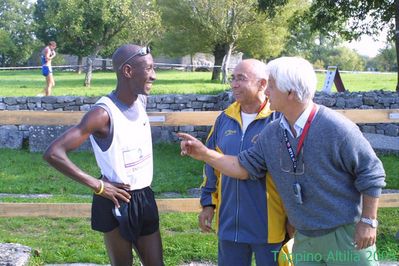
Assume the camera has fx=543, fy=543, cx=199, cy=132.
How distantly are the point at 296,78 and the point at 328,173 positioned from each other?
1.57 ft

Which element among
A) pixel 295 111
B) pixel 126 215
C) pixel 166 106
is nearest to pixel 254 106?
pixel 295 111

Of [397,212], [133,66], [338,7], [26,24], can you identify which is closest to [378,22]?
[338,7]

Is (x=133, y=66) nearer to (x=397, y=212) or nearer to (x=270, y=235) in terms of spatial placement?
(x=270, y=235)

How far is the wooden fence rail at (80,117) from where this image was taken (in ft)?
15.8

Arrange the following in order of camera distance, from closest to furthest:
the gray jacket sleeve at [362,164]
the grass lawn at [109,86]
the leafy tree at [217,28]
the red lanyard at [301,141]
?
1. the gray jacket sleeve at [362,164]
2. the red lanyard at [301,141]
3. the grass lawn at [109,86]
4. the leafy tree at [217,28]

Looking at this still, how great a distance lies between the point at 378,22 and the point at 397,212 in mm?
10020

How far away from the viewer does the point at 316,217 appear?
2.66 m

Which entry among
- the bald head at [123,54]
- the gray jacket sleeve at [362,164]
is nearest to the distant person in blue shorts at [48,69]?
the bald head at [123,54]

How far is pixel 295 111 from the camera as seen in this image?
8.75 ft

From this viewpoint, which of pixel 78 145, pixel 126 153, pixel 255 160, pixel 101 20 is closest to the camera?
pixel 255 160

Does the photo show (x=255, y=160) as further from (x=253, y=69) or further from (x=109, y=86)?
(x=109, y=86)

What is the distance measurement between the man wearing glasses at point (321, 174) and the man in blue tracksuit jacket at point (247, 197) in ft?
0.84

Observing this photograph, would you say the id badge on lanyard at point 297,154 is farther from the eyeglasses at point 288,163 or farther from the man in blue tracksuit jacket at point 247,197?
the man in blue tracksuit jacket at point 247,197

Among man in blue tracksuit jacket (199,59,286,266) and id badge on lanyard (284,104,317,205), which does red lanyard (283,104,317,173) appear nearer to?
id badge on lanyard (284,104,317,205)
